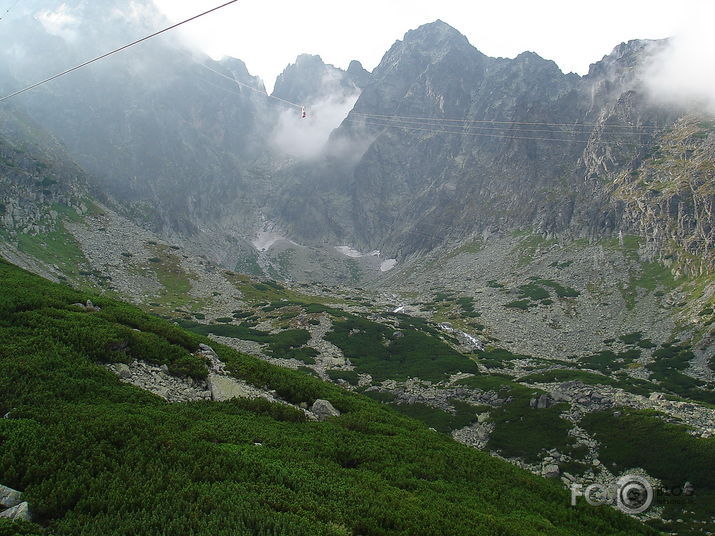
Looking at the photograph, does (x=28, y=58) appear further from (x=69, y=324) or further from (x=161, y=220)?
(x=69, y=324)

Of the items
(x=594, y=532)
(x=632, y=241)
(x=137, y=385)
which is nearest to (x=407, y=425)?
(x=594, y=532)

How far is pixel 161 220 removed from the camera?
620 ft

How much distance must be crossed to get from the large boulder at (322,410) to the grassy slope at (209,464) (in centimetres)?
88

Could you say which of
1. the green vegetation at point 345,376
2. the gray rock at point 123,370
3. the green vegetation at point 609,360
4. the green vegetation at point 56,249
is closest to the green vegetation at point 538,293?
the green vegetation at point 609,360

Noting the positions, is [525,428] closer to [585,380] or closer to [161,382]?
[585,380]

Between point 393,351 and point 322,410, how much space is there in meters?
44.1

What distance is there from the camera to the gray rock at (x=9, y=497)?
8.69 meters

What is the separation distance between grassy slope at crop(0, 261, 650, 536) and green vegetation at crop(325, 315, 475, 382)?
33177mm

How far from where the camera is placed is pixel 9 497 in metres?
8.80

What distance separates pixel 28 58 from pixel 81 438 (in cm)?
24424

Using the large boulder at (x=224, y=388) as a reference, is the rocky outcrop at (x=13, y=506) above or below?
below

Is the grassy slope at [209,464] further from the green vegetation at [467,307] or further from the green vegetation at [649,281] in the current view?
the green vegetation at [649,281]

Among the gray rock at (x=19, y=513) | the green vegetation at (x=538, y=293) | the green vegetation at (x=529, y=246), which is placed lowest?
the gray rock at (x=19, y=513)

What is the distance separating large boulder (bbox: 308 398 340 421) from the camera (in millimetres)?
19775
